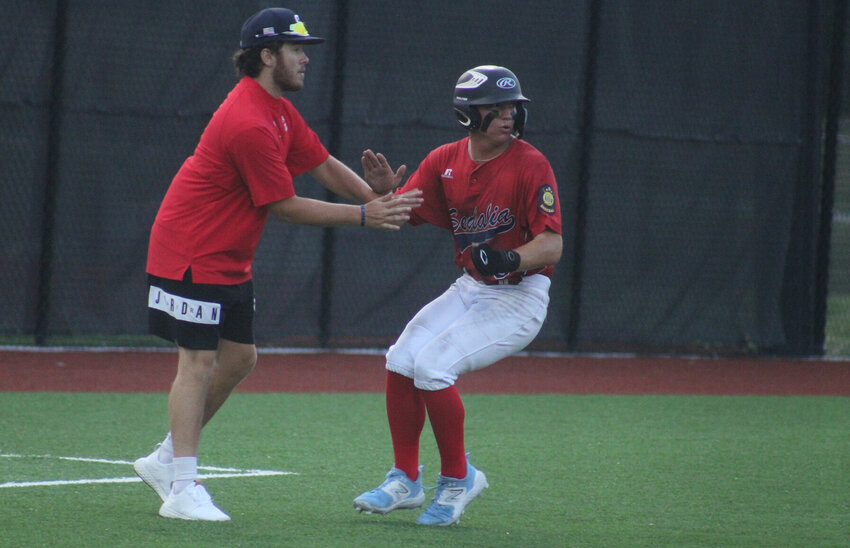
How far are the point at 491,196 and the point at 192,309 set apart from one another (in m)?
1.33

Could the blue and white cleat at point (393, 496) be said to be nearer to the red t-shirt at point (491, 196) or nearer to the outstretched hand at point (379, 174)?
the red t-shirt at point (491, 196)

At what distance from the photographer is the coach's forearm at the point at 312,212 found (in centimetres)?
495

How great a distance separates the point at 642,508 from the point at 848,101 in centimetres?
832

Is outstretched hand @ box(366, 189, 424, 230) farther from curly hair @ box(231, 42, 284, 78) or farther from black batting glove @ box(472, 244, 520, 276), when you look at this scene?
curly hair @ box(231, 42, 284, 78)

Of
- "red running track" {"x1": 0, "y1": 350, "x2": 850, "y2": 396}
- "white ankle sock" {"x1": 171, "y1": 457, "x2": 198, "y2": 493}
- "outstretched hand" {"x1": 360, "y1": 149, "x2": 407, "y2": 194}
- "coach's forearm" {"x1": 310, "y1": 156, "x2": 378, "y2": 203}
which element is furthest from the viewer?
"red running track" {"x1": 0, "y1": 350, "x2": 850, "y2": 396}

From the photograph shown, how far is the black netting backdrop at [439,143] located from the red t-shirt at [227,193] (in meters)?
5.86

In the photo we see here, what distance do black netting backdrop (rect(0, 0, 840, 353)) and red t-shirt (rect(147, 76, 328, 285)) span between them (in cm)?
586

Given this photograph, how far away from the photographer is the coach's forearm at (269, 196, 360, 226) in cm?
495

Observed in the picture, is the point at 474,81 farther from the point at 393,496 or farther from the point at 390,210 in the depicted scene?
the point at 393,496

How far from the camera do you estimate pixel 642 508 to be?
5441 mm

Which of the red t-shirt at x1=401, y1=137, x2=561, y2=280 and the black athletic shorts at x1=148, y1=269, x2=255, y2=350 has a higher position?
the red t-shirt at x1=401, y1=137, x2=561, y2=280

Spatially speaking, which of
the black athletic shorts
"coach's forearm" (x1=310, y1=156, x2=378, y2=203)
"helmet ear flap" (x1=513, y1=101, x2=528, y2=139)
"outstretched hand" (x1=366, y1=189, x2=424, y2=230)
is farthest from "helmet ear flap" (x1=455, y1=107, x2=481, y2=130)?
the black athletic shorts

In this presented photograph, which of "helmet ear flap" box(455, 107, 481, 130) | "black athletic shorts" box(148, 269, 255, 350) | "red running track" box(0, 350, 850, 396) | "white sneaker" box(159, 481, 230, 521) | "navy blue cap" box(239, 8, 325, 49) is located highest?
"navy blue cap" box(239, 8, 325, 49)

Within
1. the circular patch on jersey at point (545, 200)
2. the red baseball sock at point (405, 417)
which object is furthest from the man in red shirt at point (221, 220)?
the red baseball sock at point (405, 417)
